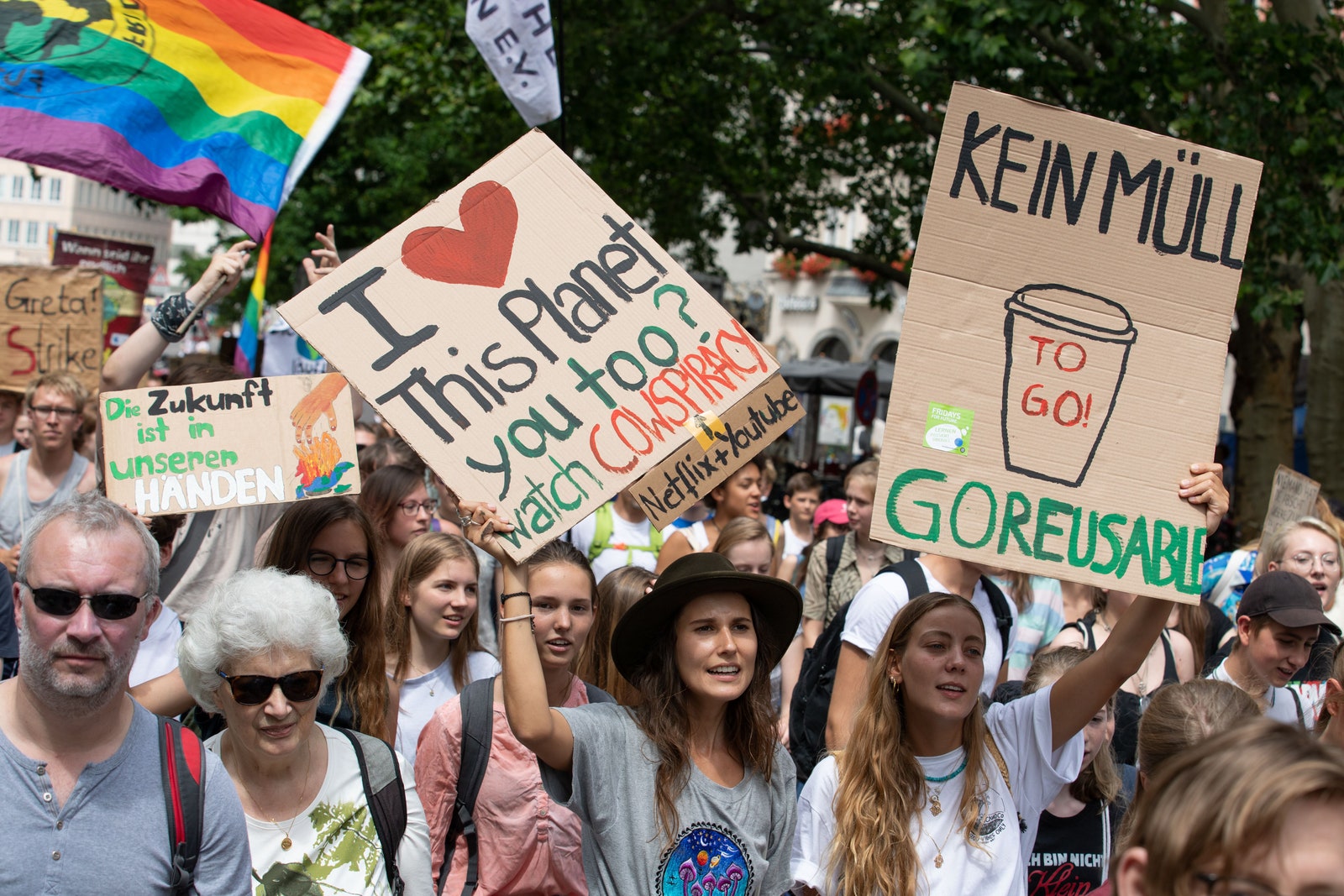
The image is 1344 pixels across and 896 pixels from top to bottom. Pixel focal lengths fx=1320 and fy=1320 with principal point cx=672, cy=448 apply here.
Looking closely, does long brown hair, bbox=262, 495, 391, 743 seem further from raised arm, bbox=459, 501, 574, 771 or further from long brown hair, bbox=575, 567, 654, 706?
raised arm, bbox=459, 501, 574, 771

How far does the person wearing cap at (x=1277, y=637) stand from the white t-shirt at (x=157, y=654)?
10.2 ft

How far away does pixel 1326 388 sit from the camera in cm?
1304

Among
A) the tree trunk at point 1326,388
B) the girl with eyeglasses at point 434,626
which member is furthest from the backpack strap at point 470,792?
the tree trunk at point 1326,388

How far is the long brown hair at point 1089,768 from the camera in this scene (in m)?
3.50

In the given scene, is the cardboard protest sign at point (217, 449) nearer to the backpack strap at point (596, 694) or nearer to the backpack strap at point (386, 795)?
the backpack strap at point (596, 694)

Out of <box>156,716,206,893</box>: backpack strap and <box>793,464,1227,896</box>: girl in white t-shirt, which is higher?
<box>793,464,1227,896</box>: girl in white t-shirt

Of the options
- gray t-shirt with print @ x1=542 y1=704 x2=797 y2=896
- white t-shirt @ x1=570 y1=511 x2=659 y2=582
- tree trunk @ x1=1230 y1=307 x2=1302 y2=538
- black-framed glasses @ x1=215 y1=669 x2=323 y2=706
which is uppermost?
tree trunk @ x1=1230 y1=307 x2=1302 y2=538

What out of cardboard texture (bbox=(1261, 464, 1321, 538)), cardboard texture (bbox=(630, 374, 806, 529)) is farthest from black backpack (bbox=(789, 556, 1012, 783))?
cardboard texture (bbox=(1261, 464, 1321, 538))

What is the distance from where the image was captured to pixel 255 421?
14.0 feet

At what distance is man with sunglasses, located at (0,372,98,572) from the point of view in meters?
5.91

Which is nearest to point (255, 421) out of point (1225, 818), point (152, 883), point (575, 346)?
point (575, 346)

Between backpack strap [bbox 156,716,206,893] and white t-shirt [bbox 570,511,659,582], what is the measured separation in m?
3.47

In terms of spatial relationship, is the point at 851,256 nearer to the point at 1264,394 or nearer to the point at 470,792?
the point at 1264,394

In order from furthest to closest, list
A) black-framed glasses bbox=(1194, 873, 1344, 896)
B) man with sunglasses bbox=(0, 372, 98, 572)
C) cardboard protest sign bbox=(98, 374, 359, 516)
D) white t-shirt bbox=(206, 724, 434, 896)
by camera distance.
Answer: man with sunglasses bbox=(0, 372, 98, 572) → cardboard protest sign bbox=(98, 374, 359, 516) → white t-shirt bbox=(206, 724, 434, 896) → black-framed glasses bbox=(1194, 873, 1344, 896)
